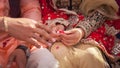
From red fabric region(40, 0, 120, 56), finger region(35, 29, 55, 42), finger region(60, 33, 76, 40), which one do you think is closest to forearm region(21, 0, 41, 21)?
red fabric region(40, 0, 120, 56)

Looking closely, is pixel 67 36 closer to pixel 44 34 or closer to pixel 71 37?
pixel 71 37

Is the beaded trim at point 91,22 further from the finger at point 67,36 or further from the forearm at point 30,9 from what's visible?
the forearm at point 30,9

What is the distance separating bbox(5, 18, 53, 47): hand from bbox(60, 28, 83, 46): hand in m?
0.18

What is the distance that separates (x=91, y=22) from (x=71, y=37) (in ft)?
0.56

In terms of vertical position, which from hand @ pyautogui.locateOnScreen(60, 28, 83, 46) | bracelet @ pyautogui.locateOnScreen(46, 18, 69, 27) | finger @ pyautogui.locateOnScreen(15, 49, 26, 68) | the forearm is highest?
the forearm

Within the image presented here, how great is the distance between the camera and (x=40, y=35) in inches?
64.4

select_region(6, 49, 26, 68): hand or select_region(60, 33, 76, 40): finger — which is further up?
select_region(60, 33, 76, 40): finger

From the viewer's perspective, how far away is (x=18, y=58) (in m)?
1.70

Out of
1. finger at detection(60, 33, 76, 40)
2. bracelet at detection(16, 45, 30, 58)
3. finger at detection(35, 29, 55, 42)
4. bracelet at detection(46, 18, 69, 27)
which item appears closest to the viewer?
finger at detection(35, 29, 55, 42)

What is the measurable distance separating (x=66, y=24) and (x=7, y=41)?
0.32m

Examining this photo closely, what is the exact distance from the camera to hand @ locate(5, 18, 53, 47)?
162 centimetres

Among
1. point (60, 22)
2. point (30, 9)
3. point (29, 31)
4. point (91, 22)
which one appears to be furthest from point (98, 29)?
point (29, 31)

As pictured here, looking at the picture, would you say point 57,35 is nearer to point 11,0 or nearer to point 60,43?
point 60,43

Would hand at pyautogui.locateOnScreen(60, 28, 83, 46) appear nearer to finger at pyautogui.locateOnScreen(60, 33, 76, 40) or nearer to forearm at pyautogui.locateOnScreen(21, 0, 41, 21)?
finger at pyautogui.locateOnScreen(60, 33, 76, 40)
